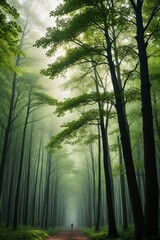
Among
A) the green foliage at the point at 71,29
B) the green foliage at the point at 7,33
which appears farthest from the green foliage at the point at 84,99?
the green foliage at the point at 7,33

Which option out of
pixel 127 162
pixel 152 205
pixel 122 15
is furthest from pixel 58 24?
pixel 152 205

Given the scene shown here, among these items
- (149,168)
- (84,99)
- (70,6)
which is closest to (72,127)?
(84,99)

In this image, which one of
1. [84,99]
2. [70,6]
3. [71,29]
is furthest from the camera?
[84,99]

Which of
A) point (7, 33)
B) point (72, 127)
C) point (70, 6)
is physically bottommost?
point (72, 127)

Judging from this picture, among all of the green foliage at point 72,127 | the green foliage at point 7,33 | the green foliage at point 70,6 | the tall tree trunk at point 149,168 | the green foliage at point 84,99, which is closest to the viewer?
the tall tree trunk at point 149,168

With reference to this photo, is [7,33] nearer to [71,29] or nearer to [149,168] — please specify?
[71,29]

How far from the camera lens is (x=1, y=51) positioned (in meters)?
6.68

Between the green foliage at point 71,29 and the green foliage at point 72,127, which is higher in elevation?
the green foliage at point 71,29

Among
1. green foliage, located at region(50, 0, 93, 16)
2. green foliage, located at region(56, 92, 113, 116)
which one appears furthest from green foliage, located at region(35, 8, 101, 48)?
green foliage, located at region(56, 92, 113, 116)

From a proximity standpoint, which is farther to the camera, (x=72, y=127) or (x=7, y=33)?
(x=72, y=127)

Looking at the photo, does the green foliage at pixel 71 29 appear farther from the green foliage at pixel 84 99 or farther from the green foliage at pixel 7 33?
the green foliage at pixel 84 99

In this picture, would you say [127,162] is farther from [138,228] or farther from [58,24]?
[58,24]

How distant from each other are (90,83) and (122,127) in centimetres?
694

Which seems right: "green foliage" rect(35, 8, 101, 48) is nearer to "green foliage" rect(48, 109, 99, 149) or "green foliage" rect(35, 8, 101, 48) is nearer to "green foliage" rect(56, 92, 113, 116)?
"green foliage" rect(56, 92, 113, 116)
